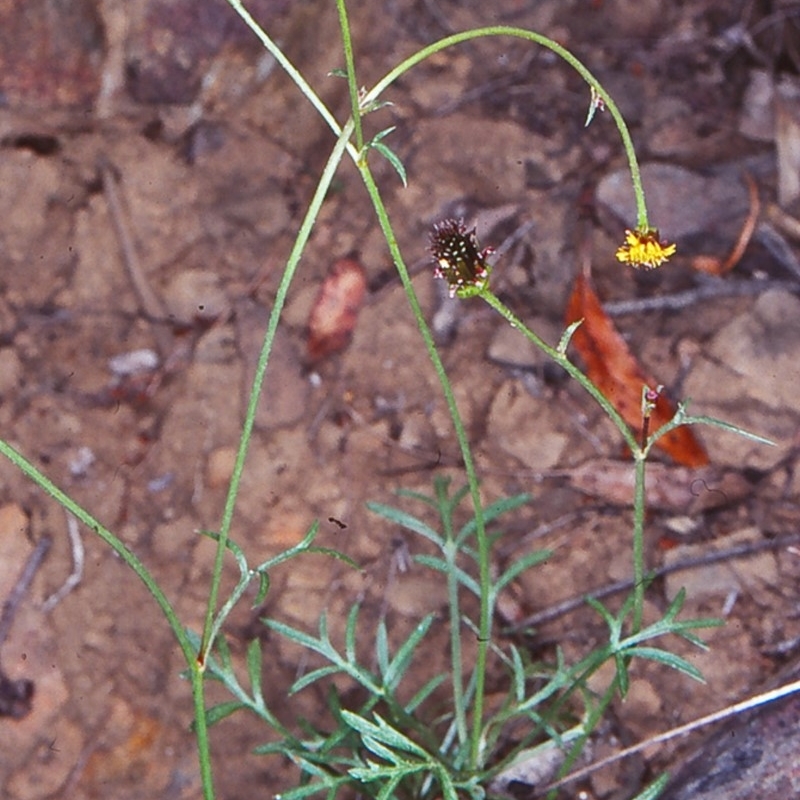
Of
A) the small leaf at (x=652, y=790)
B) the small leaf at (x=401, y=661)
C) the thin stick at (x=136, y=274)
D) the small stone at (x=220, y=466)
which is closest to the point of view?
the small leaf at (x=652, y=790)

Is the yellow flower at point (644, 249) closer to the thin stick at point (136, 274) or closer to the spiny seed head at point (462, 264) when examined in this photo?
the spiny seed head at point (462, 264)

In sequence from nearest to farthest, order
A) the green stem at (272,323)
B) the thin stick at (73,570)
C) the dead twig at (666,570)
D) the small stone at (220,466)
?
the green stem at (272,323) → the dead twig at (666,570) → the thin stick at (73,570) → the small stone at (220,466)

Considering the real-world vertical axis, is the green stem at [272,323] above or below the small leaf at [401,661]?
above

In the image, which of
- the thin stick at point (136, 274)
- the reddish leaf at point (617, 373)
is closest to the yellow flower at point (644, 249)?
the reddish leaf at point (617, 373)

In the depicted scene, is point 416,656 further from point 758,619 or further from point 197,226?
point 197,226

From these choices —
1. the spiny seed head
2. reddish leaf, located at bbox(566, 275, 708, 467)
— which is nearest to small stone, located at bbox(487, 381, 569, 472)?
reddish leaf, located at bbox(566, 275, 708, 467)

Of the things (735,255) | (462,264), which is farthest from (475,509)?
(735,255)
